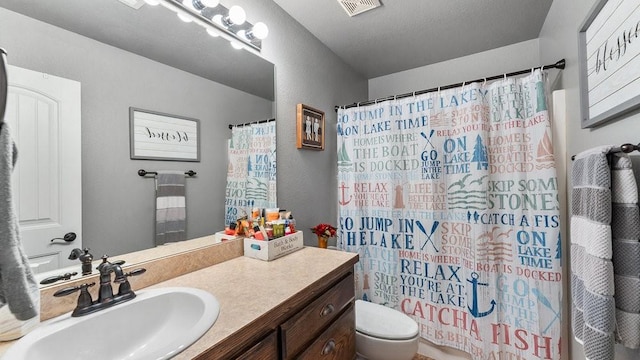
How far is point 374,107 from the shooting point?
194 cm

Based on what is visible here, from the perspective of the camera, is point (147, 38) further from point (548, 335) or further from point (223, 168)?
point (548, 335)

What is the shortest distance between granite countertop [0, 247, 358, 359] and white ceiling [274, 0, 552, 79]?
1.60m

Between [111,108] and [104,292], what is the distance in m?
0.64

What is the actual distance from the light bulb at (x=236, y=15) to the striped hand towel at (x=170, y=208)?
846 millimetres

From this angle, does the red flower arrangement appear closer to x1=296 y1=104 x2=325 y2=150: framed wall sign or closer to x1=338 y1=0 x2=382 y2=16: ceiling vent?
x1=296 y1=104 x2=325 y2=150: framed wall sign

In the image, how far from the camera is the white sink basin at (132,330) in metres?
0.63

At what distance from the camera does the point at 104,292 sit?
82 centimetres

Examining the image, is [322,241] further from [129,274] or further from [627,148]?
[627,148]

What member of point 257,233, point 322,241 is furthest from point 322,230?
point 257,233

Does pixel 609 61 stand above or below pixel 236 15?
below

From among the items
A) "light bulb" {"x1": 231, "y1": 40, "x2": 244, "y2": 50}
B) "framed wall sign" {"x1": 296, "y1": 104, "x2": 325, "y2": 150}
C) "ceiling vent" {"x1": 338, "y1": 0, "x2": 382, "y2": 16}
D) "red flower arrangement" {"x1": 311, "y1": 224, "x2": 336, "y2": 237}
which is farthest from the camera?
"red flower arrangement" {"x1": 311, "y1": 224, "x2": 336, "y2": 237}

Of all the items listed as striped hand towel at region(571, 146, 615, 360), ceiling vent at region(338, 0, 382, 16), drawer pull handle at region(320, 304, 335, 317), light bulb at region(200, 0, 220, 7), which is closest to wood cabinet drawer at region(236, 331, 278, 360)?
drawer pull handle at region(320, 304, 335, 317)

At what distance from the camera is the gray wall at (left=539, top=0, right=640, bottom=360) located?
821 millimetres

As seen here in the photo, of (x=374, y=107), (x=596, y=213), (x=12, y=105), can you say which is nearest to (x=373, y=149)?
(x=374, y=107)
